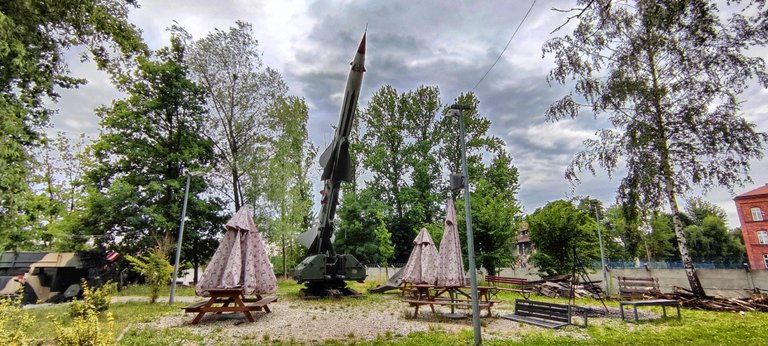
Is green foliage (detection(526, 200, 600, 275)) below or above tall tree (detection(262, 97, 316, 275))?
below

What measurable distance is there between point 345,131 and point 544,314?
29.2ft

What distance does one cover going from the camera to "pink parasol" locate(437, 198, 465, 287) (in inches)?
403

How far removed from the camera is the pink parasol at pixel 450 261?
10242mm

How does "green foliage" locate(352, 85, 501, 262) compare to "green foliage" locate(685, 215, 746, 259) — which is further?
"green foliage" locate(685, 215, 746, 259)

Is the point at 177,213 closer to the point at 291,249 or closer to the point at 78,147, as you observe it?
the point at 291,249

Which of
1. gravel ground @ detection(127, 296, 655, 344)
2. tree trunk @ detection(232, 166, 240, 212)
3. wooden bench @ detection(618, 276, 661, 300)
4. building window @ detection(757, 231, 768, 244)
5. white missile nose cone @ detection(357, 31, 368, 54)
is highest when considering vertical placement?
white missile nose cone @ detection(357, 31, 368, 54)

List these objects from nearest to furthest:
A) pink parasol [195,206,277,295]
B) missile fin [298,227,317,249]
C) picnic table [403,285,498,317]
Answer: pink parasol [195,206,277,295] < picnic table [403,285,498,317] < missile fin [298,227,317,249]

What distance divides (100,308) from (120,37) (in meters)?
7.42

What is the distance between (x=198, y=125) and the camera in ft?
81.5

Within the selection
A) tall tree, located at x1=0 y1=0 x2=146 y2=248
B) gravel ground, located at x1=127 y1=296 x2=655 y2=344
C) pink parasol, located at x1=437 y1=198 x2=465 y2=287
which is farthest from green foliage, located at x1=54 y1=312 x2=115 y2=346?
pink parasol, located at x1=437 y1=198 x2=465 y2=287

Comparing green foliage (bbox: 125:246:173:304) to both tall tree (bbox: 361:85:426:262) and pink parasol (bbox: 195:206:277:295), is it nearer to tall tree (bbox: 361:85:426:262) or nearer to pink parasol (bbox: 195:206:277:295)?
pink parasol (bbox: 195:206:277:295)

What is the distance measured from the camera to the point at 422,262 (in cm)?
1270

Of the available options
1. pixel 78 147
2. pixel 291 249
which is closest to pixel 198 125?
pixel 78 147

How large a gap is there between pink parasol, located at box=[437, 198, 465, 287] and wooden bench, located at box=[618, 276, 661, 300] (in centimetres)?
790
